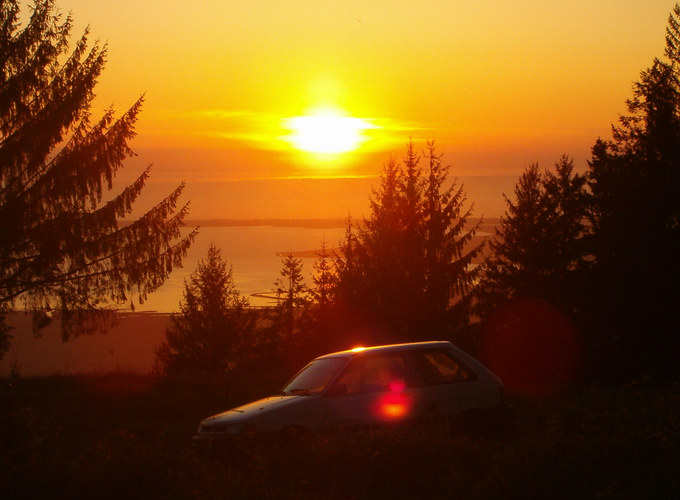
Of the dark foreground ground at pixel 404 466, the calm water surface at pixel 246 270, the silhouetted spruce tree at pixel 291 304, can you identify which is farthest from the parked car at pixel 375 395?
the calm water surface at pixel 246 270

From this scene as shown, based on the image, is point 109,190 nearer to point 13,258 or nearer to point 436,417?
point 13,258

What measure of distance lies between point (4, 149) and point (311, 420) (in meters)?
14.5

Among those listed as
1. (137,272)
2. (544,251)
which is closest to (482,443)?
(137,272)

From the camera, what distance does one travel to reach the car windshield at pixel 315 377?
35.6 ft

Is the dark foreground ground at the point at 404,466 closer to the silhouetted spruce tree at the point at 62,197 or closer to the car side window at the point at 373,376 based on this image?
the car side window at the point at 373,376

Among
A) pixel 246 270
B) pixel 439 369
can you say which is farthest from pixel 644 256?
pixel 246 270

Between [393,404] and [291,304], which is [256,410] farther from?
[291,304]

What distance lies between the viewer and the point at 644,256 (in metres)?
33.5

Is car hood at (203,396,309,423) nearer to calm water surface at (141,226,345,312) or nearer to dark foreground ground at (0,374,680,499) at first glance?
dark foreground ground at (0,374,680,499)

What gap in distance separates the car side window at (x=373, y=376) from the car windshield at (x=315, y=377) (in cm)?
21

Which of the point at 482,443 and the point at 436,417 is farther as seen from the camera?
the point at 436,417

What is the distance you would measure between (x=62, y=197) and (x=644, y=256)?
22.5 m

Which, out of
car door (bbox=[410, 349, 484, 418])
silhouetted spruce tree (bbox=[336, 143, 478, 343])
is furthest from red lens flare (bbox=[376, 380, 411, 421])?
silhouetted spruce tree (bbox=[336, 143, 478, 343])

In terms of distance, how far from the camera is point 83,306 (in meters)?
22.8
